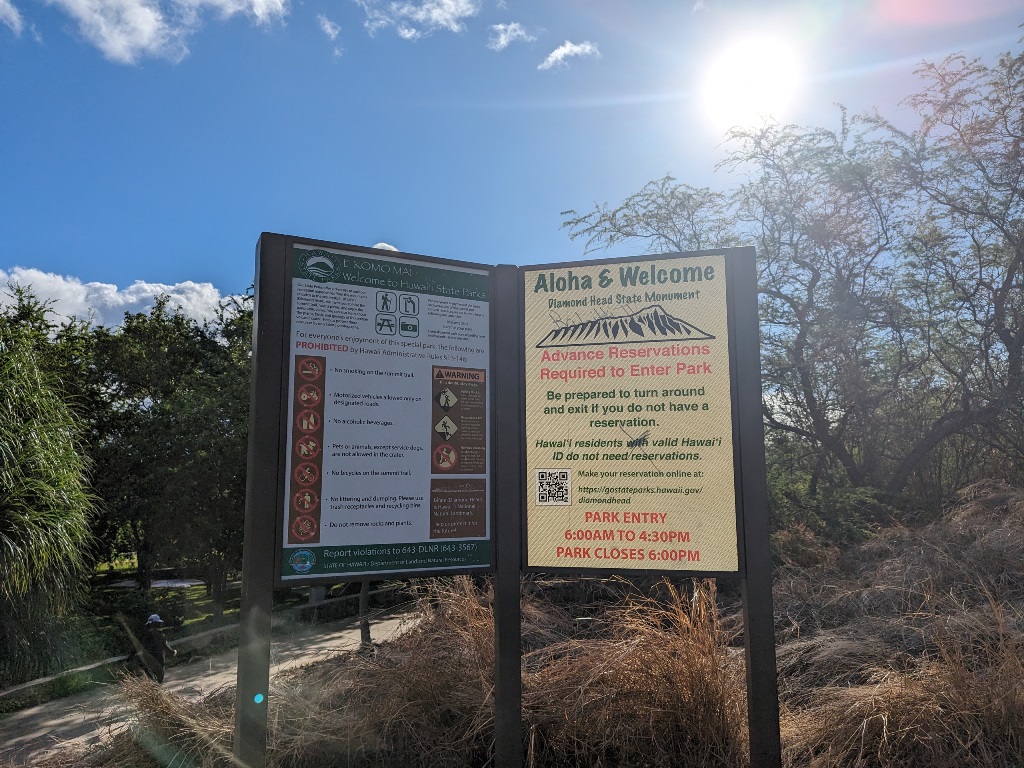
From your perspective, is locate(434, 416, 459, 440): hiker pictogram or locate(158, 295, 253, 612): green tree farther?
locate(158, 295, 253, 612): green tree

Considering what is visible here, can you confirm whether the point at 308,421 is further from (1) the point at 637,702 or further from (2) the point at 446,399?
(1) the point at 637,702

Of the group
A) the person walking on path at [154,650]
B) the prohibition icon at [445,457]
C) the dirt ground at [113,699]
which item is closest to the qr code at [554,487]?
the prohibition icon at [445,457]

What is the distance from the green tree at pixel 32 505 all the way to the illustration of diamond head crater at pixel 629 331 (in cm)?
708

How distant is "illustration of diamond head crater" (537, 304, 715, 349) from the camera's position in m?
4.19

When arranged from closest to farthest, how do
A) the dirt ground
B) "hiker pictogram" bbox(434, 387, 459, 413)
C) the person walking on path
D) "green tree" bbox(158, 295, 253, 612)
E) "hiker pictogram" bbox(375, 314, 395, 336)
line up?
"hiker pictogram" bbox(375, 314, 395, 336), "hiker pictogram" bbox(434, 387, 459, 413), the dirt ground, the person walking on path, "green tree" bbox(158, 295, 253, 612)

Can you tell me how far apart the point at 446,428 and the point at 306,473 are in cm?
84

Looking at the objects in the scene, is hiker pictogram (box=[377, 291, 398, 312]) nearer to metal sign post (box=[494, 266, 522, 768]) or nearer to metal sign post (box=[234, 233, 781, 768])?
metal sign post (box=[234, 233, 781, 768])

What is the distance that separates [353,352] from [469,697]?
7.98 ft

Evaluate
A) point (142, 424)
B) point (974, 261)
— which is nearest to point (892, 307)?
point (974, 261)

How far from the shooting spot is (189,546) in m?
17.1

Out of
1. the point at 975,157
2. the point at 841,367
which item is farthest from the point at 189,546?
the point at 975,157

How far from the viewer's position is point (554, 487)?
14.0ft

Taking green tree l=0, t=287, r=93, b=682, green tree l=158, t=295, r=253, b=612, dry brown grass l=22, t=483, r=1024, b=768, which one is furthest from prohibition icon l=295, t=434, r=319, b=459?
green tree l=158, t=295, r=253, b=612

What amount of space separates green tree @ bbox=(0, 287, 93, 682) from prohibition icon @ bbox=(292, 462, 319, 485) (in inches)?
238
